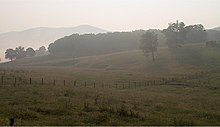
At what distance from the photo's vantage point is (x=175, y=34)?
133 m

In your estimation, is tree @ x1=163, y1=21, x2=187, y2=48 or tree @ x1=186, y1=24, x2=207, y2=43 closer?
tree @ x1=163, y1=21, x2=187, y2=48

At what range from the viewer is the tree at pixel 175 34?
133 m

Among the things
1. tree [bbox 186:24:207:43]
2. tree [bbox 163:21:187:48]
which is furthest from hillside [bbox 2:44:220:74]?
tree [bbox 186:24:207:43]

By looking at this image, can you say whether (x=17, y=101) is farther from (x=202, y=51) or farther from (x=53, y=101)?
(x=202, y=51)

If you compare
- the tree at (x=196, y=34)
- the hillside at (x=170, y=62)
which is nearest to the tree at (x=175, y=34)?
the hillside at (x=170, y=62)

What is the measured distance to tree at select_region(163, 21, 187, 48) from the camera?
133000mm

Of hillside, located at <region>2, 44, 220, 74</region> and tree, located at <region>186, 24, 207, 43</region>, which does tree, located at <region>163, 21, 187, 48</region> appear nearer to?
hillside, located at <region>2, 44, 220, 74</region>

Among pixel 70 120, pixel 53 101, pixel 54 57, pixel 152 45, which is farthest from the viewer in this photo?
pixel 54 57

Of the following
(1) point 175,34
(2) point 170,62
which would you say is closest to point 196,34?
(1) point 175,34

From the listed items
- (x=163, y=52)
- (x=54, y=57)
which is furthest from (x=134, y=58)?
(x=54, y=57)

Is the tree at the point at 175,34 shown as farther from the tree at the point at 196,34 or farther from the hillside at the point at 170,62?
the tree at the point at 196,34

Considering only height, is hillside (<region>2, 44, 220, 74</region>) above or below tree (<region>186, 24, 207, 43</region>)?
below

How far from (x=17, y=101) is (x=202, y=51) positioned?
116 meters

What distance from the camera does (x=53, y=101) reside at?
2781cm
